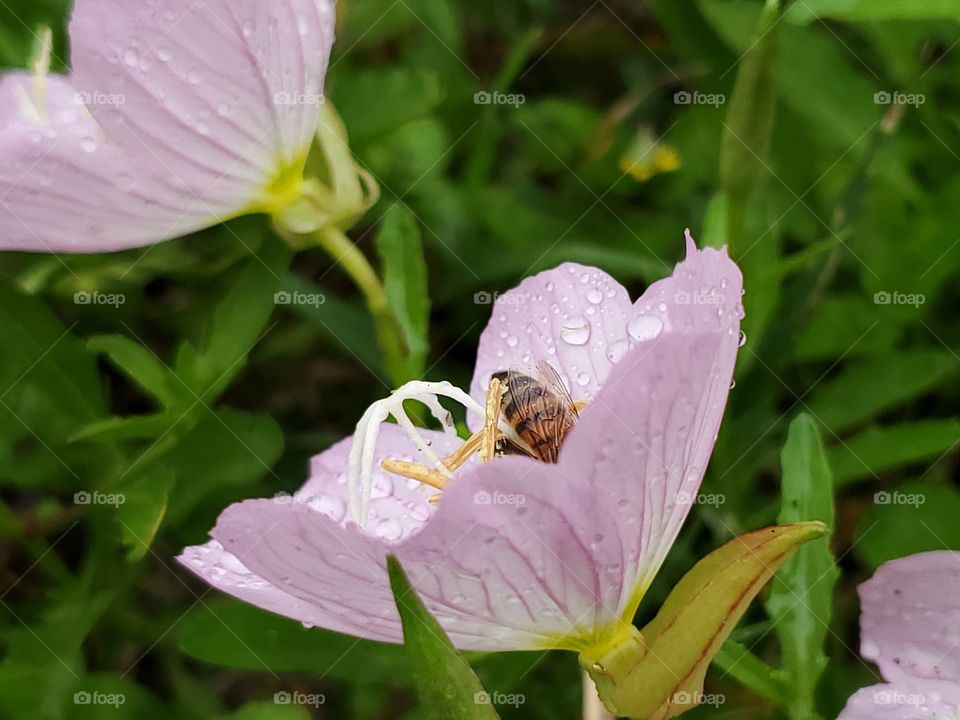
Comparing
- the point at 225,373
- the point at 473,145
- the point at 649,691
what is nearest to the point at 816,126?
the point at 473,145

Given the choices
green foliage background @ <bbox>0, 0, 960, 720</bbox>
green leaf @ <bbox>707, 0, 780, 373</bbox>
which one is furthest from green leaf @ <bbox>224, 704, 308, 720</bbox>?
green leaf @ <bbox>707, 0, 780, 373</bbox>

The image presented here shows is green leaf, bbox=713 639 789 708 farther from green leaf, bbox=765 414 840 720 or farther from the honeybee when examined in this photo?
the honeybee

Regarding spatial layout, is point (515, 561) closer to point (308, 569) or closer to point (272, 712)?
point (308, 569)

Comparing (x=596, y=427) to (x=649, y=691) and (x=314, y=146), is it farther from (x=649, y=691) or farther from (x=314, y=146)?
(x=314, y=146)

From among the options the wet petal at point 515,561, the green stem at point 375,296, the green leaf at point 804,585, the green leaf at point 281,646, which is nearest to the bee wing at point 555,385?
the wet petal at point 515,561

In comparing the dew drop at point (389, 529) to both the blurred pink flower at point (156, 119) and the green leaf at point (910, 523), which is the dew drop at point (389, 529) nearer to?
the blurred pink flower at point (156, 119)

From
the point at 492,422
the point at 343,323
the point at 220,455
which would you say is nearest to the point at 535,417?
the point at 492,422
